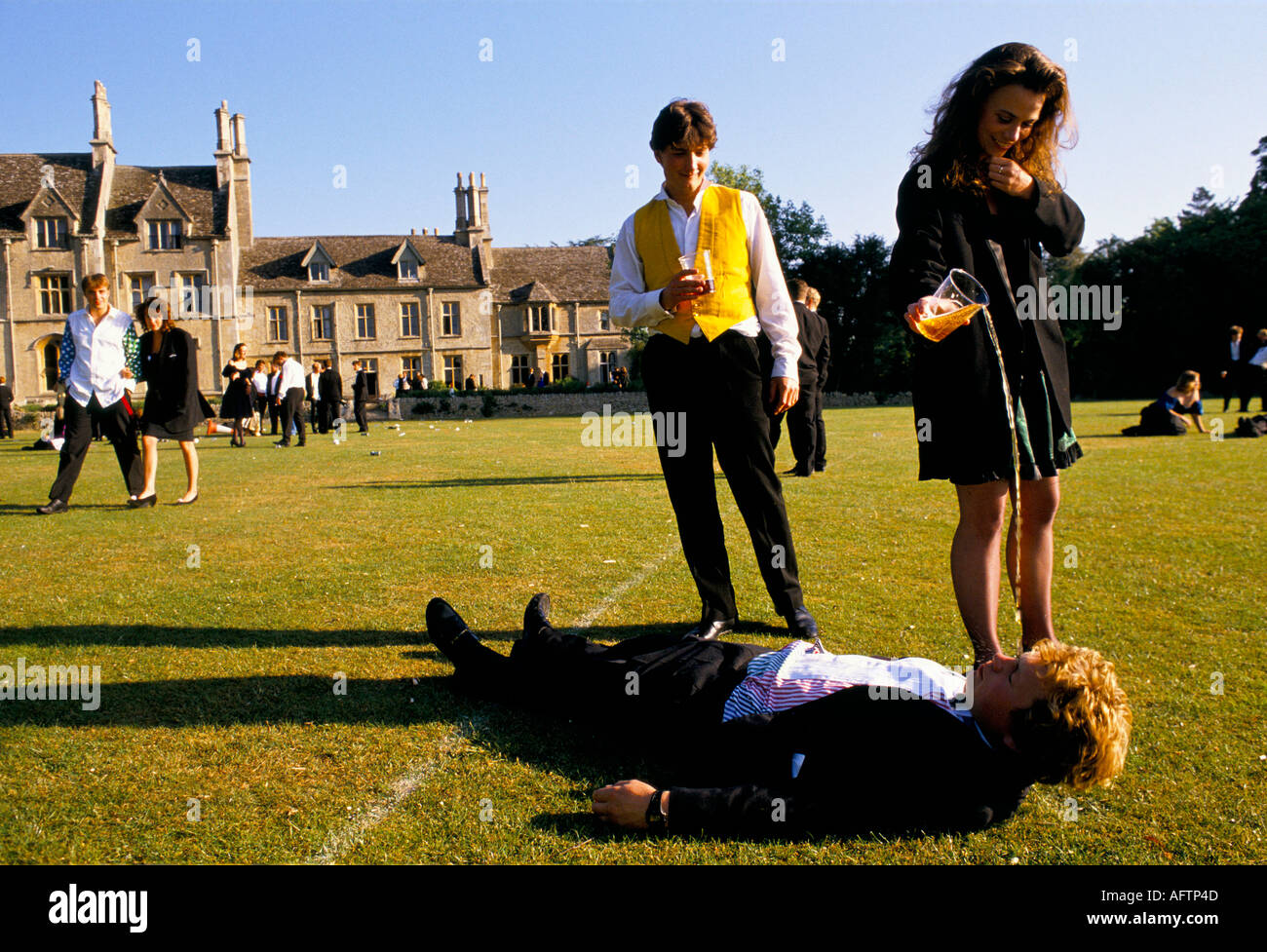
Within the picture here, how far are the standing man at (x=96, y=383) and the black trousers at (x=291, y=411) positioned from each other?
11365 mm

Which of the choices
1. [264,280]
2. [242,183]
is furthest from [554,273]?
[242,183]

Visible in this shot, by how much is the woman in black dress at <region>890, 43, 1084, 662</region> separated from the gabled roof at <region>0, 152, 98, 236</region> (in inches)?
2439

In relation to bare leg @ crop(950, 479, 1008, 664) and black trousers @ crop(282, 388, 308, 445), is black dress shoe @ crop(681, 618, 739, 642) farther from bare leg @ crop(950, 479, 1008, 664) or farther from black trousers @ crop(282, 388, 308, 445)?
black trousers @ crop(282, 388, 308, 445)

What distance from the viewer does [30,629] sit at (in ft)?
16.3

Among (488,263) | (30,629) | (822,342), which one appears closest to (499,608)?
(30,629)

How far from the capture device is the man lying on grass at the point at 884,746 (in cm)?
257

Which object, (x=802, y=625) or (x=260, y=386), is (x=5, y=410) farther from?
(x=802, y=625)

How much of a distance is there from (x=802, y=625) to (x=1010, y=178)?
2150 mm

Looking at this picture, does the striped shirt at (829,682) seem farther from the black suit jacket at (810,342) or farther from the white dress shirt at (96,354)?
the white dress shirt at (96,354)

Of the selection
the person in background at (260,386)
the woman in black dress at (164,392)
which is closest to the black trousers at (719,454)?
the woman in black dress at (164,392)

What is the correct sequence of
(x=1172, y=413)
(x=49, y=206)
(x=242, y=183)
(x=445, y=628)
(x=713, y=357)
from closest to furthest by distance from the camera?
1. (x=445, y=628)
2. (x=713, y=357)
3. (x=1172, y=413)
4. (x=49, y=206)
5. (x=242, y=183)

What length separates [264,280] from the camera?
61.3 meters

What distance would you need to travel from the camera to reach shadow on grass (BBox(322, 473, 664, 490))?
472 inches
